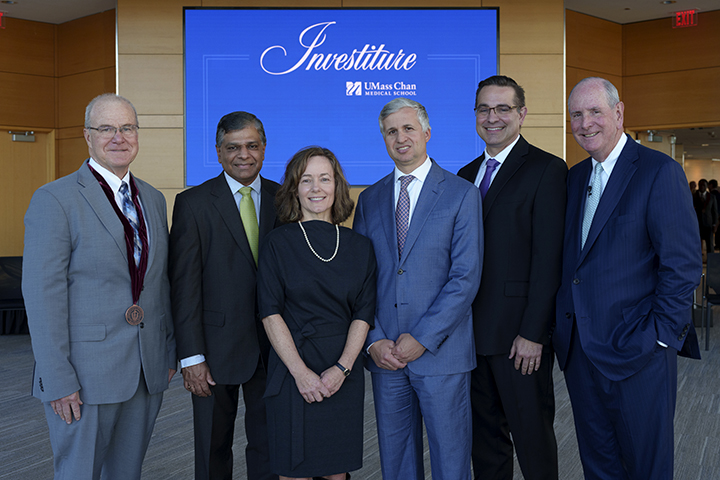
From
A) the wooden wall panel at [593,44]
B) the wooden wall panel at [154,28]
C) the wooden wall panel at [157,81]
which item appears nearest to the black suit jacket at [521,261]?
the wooden wall panel at [157,81]

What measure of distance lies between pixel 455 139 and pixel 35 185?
7161 millimetres

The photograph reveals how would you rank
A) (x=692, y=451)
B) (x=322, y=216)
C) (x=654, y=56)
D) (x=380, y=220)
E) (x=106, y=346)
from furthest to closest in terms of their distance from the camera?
(x=654, y=56)
(x=692, y=451)
(x=380, y=220)
(x=322, y=216)
(x=106, y=346)

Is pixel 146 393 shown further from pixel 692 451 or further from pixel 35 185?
pixel 35 185

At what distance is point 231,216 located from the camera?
2475 mm

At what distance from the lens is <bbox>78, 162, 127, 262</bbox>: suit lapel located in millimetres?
2094

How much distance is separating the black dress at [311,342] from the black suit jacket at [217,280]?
13.1 inches

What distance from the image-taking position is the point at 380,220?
241cm

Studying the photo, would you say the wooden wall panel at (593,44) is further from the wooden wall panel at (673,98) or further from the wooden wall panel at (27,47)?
the wooden wall panel at (27,47)

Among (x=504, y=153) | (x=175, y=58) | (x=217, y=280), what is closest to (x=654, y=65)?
(x=175, y=58)

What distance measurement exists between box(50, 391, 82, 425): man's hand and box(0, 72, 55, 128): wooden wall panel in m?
8.61

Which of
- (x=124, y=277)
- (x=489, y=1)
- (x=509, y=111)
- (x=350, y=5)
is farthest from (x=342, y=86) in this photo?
(x=124, y=277)

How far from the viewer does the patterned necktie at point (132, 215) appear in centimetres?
221

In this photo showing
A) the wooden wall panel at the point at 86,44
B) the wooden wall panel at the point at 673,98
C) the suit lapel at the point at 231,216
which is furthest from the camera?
the wooden wall panel at the point at 673,98

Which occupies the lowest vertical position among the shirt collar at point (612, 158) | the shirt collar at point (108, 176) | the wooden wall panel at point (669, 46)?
the shirt collar at point (108, 176)
